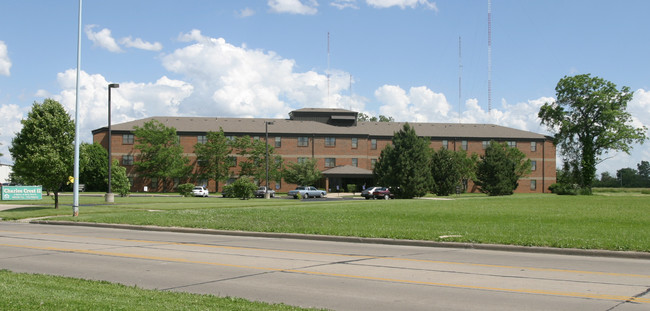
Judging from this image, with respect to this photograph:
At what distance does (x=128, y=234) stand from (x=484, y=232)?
11.5 metres

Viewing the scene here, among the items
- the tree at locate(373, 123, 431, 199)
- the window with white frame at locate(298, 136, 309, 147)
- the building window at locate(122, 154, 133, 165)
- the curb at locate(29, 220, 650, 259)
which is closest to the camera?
the curb at locate(29, 220, 650, 259)

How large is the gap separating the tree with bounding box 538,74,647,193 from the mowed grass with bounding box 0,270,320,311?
71.8 metres

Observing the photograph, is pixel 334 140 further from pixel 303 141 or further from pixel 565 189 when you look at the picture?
pixel 565 189

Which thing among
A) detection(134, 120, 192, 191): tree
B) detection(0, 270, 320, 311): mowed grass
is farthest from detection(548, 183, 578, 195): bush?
detection(0, 270, 320, 311): mowed grass

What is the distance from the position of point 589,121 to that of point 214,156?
5122cm

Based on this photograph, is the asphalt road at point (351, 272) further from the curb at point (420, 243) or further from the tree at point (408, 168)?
the tree at point (408, 168)

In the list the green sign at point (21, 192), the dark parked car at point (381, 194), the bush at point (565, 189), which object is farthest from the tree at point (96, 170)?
the bush at point (565, 189)

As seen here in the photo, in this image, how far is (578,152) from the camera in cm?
7369

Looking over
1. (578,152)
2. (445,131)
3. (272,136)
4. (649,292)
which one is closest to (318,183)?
(272,136)

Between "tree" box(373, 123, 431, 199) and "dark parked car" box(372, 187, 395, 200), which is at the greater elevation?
"tree" box(373, 123, 431, 199)

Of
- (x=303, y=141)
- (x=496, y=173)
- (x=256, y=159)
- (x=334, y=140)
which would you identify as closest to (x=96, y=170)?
(x=256, y=159)

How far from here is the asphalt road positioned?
8.09m

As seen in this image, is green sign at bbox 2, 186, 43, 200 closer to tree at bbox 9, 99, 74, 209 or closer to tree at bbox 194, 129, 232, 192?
tree at bbox 9, 99, 74, 209

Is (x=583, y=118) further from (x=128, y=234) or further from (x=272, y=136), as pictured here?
(x=128, y=234)
